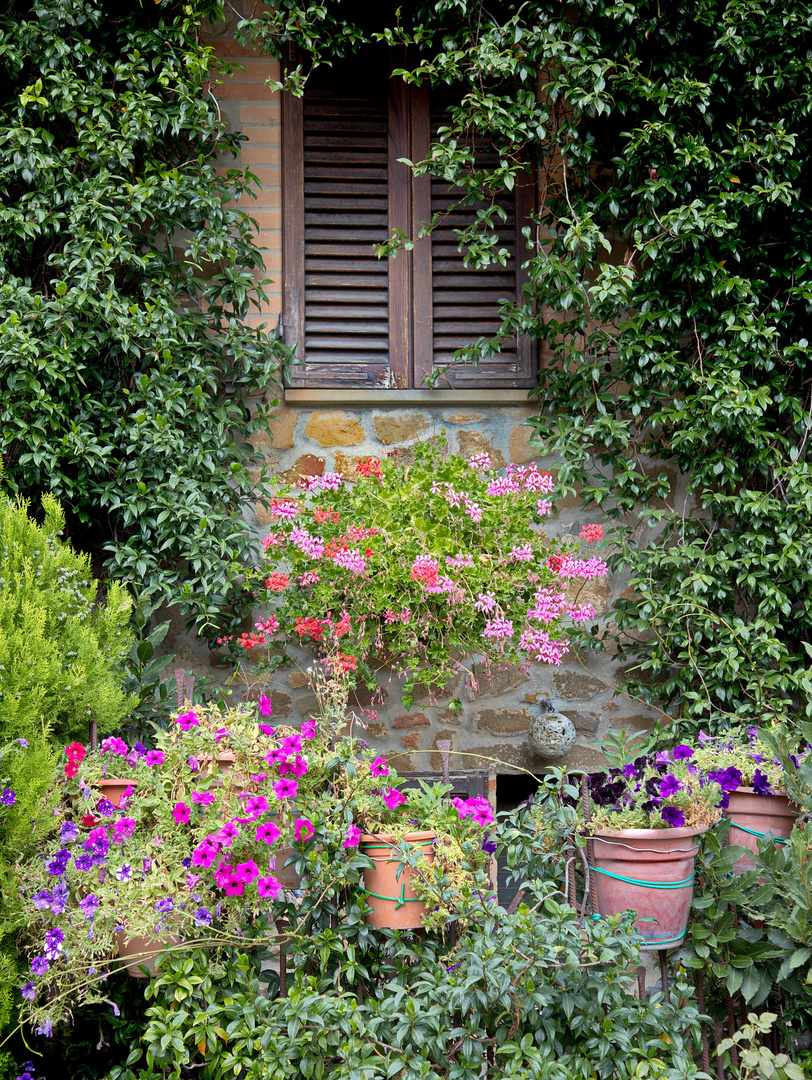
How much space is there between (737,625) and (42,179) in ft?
9.78

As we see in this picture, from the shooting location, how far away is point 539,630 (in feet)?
9.95

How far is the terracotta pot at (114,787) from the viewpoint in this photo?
7.09 feet

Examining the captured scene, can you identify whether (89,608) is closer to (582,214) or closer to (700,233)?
(582,214)

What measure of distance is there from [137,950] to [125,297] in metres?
2.23

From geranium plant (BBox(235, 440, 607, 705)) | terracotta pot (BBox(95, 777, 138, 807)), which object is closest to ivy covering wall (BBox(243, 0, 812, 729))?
geranium plant (BBox(235, 440, 607, 705))

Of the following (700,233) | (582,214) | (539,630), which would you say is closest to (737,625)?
(539,630)

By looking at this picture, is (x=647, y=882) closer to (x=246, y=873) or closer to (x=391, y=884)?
(x=391, y=884)

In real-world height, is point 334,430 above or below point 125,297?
below

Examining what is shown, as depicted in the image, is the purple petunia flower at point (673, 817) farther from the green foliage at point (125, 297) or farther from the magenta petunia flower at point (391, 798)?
the green foliage at point (125, 297)

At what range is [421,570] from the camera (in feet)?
9.14

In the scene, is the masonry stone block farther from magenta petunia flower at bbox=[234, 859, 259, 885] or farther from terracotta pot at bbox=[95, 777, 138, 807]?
magenta petunia flower at bbox=[234, 859, 259, 885]

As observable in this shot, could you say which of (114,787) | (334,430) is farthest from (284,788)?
(334,430)

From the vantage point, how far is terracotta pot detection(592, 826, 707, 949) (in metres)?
1.94

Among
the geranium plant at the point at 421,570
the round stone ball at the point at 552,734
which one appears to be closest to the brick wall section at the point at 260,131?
the geranium plant at the point at 421,570
